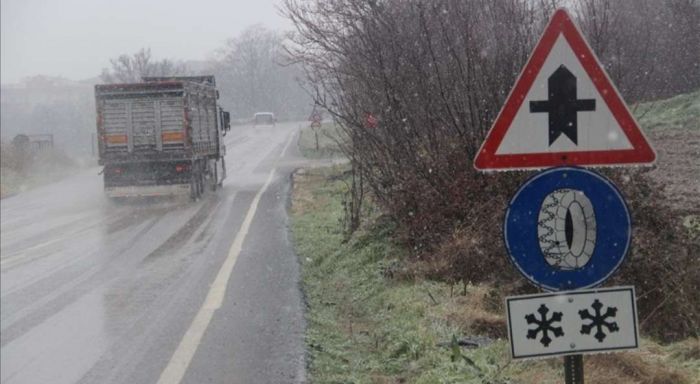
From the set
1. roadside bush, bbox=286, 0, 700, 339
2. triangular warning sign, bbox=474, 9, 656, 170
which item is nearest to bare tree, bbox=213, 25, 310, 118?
roadside bush, bbox=286, 0, 700, 339

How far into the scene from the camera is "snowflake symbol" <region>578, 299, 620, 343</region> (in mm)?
3545

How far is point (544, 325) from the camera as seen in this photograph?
3.58 metres

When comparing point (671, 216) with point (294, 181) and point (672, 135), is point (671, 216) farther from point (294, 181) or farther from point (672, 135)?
point (294, 181)

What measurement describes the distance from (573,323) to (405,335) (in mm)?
3647

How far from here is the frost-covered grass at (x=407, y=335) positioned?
5.77m

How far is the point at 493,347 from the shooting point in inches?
254

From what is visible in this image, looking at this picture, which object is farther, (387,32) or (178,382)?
(387,32)

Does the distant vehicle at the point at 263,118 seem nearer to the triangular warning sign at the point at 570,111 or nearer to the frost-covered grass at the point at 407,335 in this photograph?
the frost-covered grass at the point at 407,335

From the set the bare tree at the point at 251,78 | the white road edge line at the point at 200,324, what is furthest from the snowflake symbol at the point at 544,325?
the bare tree at the point at 251,78

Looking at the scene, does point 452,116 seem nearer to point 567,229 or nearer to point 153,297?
point 153,297

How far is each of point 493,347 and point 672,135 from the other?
997 centimetres

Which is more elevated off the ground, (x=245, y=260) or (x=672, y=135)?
(x=672, y=135)

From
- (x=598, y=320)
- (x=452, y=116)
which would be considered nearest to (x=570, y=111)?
(x=598, y=320)

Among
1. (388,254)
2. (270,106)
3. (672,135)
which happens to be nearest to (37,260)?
(388,254)
